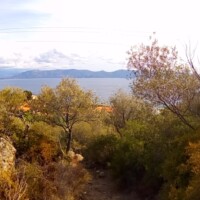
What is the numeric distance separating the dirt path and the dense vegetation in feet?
2.37

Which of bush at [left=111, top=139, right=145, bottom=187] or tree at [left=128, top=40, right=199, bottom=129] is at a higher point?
tree at [left=128, top=40, right=199, bottom=129]

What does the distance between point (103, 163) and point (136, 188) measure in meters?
8.39

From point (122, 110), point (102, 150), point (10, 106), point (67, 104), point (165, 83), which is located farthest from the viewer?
point (122, 110)

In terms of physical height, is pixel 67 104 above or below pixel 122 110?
above

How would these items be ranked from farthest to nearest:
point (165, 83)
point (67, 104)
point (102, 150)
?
point (67, 104), point (102, 150), point (165, 83)

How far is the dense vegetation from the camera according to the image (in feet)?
64.0

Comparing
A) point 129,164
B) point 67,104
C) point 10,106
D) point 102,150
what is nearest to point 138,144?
point 129,164

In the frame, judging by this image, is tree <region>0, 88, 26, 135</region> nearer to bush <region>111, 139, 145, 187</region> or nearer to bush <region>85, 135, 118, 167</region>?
bush <region>85, 135, 118, 167</region>

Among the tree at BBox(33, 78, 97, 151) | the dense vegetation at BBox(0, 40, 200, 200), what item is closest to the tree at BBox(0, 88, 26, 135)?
the dense vegetation at BBox(0, 40, 200, 200)

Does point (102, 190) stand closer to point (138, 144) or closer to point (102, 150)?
point (138, 144)

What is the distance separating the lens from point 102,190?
2745 centimetres

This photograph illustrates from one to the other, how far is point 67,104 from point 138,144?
992cm

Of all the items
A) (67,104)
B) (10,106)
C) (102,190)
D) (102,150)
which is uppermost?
(67,104)

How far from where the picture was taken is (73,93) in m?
35.1
